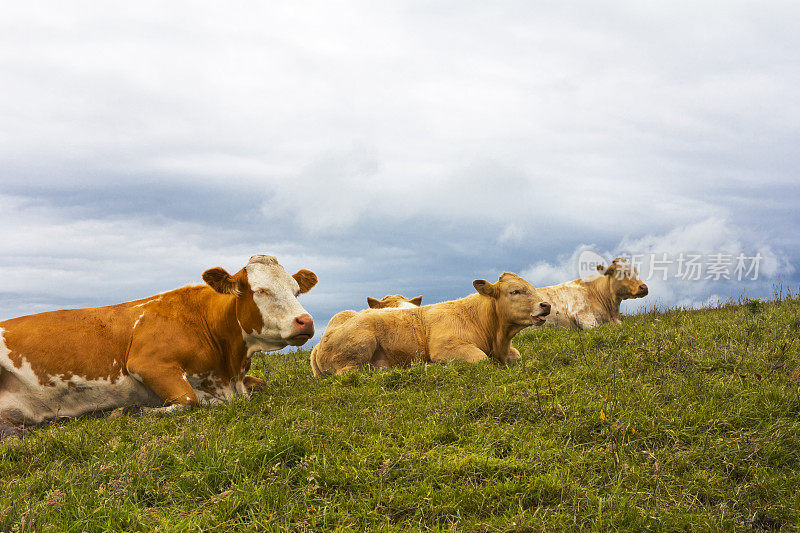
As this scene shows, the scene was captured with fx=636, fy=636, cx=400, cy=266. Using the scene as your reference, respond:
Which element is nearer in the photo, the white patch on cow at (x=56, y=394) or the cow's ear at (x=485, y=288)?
the white patch on cow at (x=56, y=394)

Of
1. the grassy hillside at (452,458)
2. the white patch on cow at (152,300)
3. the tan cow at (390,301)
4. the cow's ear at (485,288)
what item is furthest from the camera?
the tan cow at (390,301)

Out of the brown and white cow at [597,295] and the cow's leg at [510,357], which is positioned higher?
the brown and white cow at [597,295]

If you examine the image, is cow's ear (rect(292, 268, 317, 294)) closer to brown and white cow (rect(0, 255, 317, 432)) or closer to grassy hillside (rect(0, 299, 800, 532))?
brown and white cow (rect(0, 255, 317, 432))

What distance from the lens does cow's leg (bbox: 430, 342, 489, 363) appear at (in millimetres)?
10508

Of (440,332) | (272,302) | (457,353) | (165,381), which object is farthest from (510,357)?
(165,381)

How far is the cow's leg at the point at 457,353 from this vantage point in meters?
10.5

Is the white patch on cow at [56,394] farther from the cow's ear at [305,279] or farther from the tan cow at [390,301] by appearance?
the tan cow at [390,301]

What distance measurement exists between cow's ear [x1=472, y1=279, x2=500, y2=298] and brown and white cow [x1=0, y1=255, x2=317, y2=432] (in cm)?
349

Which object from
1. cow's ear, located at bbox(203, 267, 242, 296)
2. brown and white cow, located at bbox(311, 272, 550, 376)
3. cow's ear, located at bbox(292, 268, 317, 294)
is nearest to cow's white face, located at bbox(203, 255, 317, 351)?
cow's ear, located at bbox(203, 267, 242, 296)

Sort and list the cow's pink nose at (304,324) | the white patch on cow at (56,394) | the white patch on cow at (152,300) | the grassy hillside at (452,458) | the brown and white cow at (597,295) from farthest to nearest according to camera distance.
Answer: the brown and white cow at (597,295), the white patch on cow at (152,300), the white patch on cow at (56,394), the cow's pink nose at (304,324), the grassy hillside at (452,458)

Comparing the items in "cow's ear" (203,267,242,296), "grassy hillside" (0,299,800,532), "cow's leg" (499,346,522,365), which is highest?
"cow's ear" (203,267,242,296)

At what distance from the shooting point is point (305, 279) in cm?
986

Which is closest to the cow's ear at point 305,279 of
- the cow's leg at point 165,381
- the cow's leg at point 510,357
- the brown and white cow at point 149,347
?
the brown and white cow at point 149,347

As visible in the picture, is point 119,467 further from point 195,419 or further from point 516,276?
point 516,276
